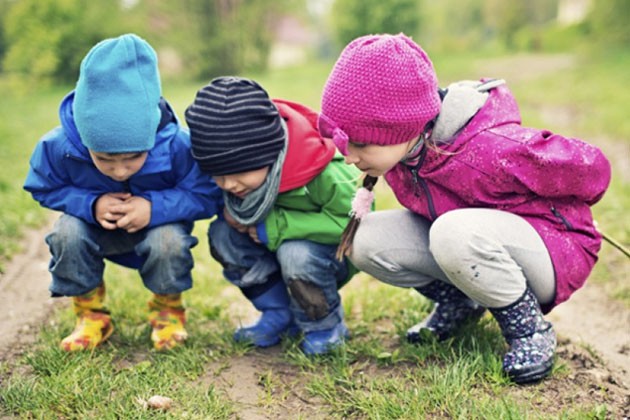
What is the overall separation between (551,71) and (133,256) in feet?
43.3

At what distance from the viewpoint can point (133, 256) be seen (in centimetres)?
277

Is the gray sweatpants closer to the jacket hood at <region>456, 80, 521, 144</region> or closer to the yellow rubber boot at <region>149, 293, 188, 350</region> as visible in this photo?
the jacket hood at <region>456, 80, 521, 144</region>

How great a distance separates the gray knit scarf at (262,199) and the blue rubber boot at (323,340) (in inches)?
19.7

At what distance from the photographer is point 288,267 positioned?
250 cm

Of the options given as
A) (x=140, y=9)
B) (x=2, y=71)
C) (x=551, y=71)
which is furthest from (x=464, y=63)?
(x=2, y=71)

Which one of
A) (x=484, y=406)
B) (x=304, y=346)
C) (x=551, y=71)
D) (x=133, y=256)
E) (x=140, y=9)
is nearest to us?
(x=484, y=406)

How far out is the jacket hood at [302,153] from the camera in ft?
8.08

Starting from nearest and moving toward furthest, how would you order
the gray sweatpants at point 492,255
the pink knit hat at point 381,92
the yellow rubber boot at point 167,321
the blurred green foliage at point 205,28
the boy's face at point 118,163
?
the pink knit hat at point 381,92, the gray sweatpants at point 492,255, the boy's face at point 118,163, the yellow rubber boot at point 167,321, the blurred green foliage at point 205,28

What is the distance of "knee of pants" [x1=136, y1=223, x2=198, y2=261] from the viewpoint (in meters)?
2.54

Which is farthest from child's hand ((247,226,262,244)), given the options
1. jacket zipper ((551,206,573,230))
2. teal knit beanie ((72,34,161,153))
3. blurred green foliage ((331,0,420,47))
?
blurred green foliage ((331,0,420,47))

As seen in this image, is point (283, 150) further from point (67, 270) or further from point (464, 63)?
point (464, 63)

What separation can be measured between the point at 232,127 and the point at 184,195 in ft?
1.38

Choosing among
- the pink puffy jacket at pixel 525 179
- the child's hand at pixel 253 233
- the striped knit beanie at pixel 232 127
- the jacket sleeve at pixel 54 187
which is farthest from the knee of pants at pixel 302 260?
the jacket sleeve at pixel 54 187

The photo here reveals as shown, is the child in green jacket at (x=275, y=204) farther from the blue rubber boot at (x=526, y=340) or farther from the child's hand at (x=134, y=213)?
the blue rubber boot at (x=526, y=340)
